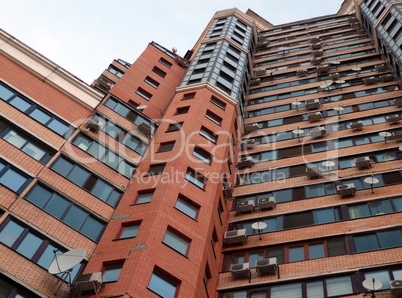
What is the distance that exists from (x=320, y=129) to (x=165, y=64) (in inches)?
666

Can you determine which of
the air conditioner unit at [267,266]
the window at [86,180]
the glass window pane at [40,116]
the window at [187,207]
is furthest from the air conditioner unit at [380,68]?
the glass window pane at [40,116]

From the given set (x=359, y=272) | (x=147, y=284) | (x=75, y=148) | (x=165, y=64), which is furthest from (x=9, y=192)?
(x=165, y=64)

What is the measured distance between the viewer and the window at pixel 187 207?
75.5 ft

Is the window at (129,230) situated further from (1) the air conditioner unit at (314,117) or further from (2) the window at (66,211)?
(1) the air conditioner unit at (314,117)

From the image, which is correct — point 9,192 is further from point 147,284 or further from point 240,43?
point 240,43

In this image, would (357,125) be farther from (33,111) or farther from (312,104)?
(33,111)

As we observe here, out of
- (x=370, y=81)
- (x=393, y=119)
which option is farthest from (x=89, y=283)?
(x=370, y=81)

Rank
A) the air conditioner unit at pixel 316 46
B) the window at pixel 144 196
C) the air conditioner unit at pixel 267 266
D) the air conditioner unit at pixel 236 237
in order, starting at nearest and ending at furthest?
the air conditioner unit at pixel 267 266
the window at pixel 144 196
the air conditioner unit at pixel 236 237
the air conditioner unit at pixel 316 46

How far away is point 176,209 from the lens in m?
22.5

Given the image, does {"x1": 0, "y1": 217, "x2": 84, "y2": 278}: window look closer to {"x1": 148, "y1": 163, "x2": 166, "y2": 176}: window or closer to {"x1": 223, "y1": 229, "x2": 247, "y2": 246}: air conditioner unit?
{"x1": 148, "y1": 163, "x2": 166, "y2": 176}: window

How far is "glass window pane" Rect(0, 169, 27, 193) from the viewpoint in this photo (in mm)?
20453

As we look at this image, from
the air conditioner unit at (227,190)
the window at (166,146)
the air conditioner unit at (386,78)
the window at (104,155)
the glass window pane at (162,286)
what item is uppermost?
the air conditioner unit at (386,78)

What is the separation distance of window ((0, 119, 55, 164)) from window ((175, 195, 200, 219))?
277 inches

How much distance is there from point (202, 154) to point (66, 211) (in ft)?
32.2
